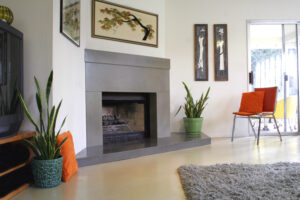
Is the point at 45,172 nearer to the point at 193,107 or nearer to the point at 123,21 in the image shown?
the point at 123,21

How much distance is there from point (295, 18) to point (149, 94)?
3.09 m

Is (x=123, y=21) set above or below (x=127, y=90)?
above

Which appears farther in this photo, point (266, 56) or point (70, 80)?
point (266, 56)

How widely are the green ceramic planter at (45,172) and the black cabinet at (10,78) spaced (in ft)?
1.07

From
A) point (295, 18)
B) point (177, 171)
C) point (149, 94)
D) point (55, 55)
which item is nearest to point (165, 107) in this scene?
point (149, 94)

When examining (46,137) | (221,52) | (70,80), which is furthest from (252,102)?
(46,137)

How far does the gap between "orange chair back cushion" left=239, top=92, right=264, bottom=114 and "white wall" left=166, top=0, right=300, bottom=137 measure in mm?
378

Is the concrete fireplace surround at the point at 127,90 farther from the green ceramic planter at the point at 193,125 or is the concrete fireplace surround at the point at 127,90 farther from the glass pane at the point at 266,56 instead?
the glass pane at the point at 266,56

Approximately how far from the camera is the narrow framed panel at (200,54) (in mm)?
4262

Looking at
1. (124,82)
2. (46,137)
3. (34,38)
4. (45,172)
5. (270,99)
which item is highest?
(34,38)

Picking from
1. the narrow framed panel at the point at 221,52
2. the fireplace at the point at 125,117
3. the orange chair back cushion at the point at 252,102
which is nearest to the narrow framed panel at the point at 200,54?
the narrow framed panel at the point at 221,52

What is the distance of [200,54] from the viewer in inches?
168

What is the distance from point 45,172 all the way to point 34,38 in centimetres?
113

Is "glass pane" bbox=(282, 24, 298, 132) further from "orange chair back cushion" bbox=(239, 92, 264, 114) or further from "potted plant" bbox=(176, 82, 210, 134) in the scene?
"potted plant" bbox=(176, 82, 210, 134)
